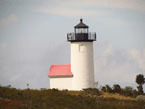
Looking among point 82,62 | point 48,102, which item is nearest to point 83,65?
point 82,62

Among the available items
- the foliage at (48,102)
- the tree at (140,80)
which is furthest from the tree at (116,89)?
the foliage at (48,102)

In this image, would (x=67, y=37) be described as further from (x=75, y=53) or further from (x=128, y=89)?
(x=128, y=89)

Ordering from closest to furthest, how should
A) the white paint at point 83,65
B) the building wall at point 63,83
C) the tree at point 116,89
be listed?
the tree at point 116,89 < the white paint at point 83,65 < the building wall at point 63,83

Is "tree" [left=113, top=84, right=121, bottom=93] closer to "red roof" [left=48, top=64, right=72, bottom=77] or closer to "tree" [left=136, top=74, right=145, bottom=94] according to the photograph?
"tree" [left=136, top=74, right=145, bottom=94]

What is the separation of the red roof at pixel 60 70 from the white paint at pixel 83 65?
1.01 m

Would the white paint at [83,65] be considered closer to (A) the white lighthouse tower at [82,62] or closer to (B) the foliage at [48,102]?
(A) the white lighthouse tower at [82,62]

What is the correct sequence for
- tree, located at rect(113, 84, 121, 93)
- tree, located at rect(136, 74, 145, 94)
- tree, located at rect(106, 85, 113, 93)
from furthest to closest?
tree, located at rect(136, 74, 145, 94)
tree, located at rect(113, 84, 121, 93)
tree, located at rect(106, 85, 113, 93)

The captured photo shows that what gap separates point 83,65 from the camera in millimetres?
38188

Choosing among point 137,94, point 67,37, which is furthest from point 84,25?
point 137,94

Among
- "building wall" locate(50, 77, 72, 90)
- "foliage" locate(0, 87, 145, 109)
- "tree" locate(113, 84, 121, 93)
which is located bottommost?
"foliage" locate(0, 87, 145, 109)

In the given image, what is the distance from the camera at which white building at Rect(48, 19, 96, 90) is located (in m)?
38.2

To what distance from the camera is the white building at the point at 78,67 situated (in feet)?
125

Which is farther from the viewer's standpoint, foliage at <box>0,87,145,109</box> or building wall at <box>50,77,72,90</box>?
building wall at <box>50,77,72,90</box>

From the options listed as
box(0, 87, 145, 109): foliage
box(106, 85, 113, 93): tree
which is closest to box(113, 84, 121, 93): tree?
box(106, 85, 113, 93): tree
